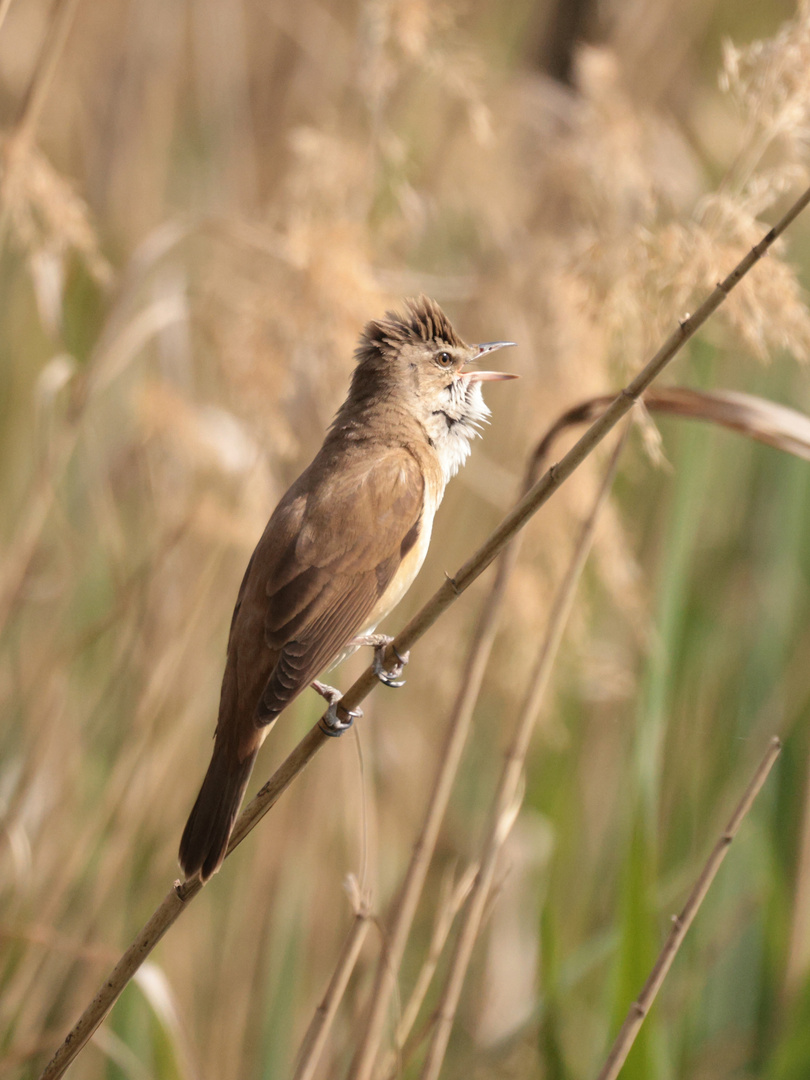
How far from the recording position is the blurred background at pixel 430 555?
2250 mm

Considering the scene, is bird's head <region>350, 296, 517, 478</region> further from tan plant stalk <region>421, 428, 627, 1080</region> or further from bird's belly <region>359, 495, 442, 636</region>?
tan plant stalk <region>421, 428, 627, 1080</region>

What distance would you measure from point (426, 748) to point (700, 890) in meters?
2.20

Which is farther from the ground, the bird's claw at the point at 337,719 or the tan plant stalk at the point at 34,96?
the tan plant stalk at the point at 34,96

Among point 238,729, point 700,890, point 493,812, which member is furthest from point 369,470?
point 700,890

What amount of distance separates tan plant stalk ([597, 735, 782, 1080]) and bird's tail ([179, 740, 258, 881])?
70 centimetres

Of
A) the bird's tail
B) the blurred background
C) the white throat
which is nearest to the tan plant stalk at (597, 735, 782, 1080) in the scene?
the blurred background

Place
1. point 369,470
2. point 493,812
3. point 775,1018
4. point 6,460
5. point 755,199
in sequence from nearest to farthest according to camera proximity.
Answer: point 755,199 < point 493,812 < point 369,470 < point 775,1018 < point 6,460

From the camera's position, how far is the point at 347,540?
2145mm

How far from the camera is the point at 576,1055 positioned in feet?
9.77

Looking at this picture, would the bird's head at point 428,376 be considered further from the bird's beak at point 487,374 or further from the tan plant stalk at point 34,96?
the tan plant stalk at point 34,96

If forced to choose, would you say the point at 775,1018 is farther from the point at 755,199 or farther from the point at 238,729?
the point at 755,199

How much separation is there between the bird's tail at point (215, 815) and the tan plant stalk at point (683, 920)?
701 millimetres

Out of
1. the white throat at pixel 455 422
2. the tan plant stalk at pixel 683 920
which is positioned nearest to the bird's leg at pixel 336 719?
the tan plant stalk at pixel 683 920

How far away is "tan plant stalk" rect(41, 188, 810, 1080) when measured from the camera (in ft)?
4.27
